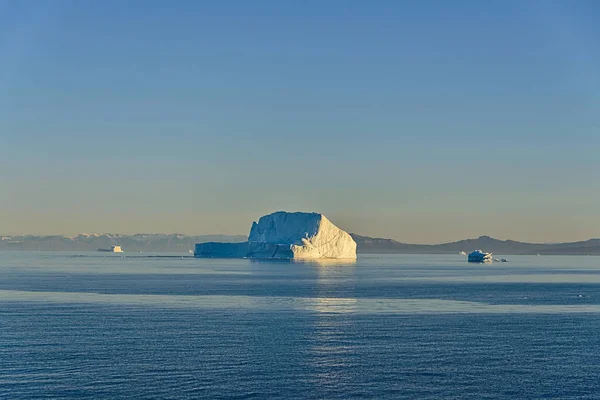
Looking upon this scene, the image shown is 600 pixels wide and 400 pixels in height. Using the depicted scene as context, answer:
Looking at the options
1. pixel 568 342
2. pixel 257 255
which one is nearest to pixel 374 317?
pixel 568 342

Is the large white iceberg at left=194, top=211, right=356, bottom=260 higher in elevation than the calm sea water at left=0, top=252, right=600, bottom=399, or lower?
higher

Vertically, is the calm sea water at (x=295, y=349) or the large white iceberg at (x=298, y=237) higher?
the large white iceberg at (x=298, y=237)

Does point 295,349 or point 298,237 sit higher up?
point 298,237

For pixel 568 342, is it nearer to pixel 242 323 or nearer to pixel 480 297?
pixel 242 323

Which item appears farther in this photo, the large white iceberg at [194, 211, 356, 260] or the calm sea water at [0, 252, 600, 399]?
the large white iceberg at [194, 211, 356, 260]

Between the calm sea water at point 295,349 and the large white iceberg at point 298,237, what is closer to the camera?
the calm sea water at point 295,349

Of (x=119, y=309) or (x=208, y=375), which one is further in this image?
(x=119, y=309)

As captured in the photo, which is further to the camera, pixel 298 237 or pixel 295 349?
pixel 298 237

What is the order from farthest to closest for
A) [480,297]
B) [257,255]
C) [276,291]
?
1. [257,255]
2. [276,291]
3. [480,297]
